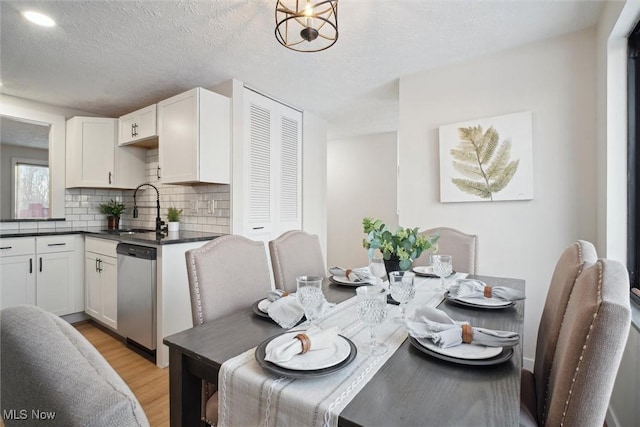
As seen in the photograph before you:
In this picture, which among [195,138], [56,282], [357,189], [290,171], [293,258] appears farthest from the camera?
[357,189]

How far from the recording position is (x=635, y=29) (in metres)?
1.65

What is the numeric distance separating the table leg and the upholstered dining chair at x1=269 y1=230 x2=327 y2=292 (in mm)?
802

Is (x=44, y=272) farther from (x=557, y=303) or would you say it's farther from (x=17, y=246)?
(x=557, y=303)

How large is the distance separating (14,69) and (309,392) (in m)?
3.55

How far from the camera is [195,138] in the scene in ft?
8.77

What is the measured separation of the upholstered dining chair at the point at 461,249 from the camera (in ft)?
6.73

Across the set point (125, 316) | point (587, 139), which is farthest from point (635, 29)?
point (125, 316)

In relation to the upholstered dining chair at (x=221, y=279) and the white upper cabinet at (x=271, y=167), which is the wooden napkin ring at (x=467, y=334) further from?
the white upper cabinet at (x=271, y=167)

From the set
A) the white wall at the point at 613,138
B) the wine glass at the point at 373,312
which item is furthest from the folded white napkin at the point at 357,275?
the white wall at the point at 613,138

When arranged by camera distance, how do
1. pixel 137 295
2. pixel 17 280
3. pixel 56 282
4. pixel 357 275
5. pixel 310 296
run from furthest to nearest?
pixel 56 282 < pixel 17 280 < pixel 137 295 < pixel 357 275 < pixel 310 296

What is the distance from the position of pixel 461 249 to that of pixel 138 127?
3341 mm

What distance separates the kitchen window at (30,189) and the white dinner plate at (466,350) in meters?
4.20

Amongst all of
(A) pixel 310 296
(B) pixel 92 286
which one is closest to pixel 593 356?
(A) pixel 310 296

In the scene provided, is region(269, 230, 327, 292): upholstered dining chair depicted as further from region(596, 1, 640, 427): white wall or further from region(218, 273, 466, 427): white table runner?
region(596, 1, 640, 427): white wall
